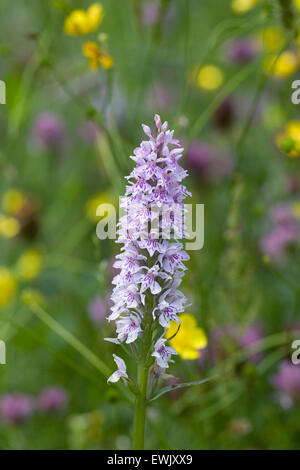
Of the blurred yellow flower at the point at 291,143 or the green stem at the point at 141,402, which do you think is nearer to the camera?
the green stem at the point at 141,402

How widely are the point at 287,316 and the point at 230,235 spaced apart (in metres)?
0.43

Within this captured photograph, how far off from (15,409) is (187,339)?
1.57 ft

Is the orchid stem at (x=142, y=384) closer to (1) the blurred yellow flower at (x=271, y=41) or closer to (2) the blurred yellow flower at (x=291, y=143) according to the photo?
(2) the blurred yellow flower at (x=291, y=143)

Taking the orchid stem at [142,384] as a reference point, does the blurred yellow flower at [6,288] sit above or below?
above

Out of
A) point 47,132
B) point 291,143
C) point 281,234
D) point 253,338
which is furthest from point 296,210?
point 47,132

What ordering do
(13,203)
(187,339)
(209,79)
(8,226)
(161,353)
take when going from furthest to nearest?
(209,79) → (13,203) → (8,226) → (187,339) → (161,353)

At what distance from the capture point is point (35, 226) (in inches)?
65.1

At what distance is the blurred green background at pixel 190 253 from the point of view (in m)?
1.12

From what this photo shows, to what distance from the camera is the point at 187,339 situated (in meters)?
0.97

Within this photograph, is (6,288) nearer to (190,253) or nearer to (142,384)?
(190,253)

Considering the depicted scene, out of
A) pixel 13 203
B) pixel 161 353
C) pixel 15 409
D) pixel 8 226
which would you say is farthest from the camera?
pixel 13 203

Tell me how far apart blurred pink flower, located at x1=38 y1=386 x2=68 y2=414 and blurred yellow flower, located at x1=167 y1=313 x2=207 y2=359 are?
0.43 metres

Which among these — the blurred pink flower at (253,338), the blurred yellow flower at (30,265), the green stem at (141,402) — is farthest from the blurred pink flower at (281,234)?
the green stem at (141,402)
